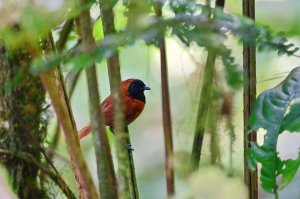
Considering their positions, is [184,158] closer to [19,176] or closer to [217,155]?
[217,155]

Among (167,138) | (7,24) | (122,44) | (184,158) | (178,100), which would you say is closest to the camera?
(122,44)

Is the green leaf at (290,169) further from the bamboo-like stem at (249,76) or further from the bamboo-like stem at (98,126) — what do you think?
the bamboo-like stem at (98,126)

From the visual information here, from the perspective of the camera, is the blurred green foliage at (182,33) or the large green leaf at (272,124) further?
the large green leaf at (272,124)

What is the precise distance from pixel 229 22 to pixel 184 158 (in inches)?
16.1

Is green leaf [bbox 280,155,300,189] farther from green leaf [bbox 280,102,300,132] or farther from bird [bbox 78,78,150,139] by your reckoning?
bird [bbox 78,78,150,139]

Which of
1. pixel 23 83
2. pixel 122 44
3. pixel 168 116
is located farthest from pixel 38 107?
pixel 122 44

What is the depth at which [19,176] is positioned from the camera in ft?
3.22

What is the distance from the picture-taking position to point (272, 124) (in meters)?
0.90

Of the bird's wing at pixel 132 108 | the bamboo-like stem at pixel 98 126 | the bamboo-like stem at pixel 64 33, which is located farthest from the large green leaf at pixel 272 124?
the bird's wing at pixel 132 108

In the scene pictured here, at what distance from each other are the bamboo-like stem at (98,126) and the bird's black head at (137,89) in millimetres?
748

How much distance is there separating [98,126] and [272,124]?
0.30 meters

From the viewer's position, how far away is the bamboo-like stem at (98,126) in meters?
0.69

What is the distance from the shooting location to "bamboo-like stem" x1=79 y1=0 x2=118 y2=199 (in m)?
0.69

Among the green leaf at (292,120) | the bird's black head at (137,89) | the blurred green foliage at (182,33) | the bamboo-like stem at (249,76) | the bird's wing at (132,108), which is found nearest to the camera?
the blurred green foliage at (182,33)
